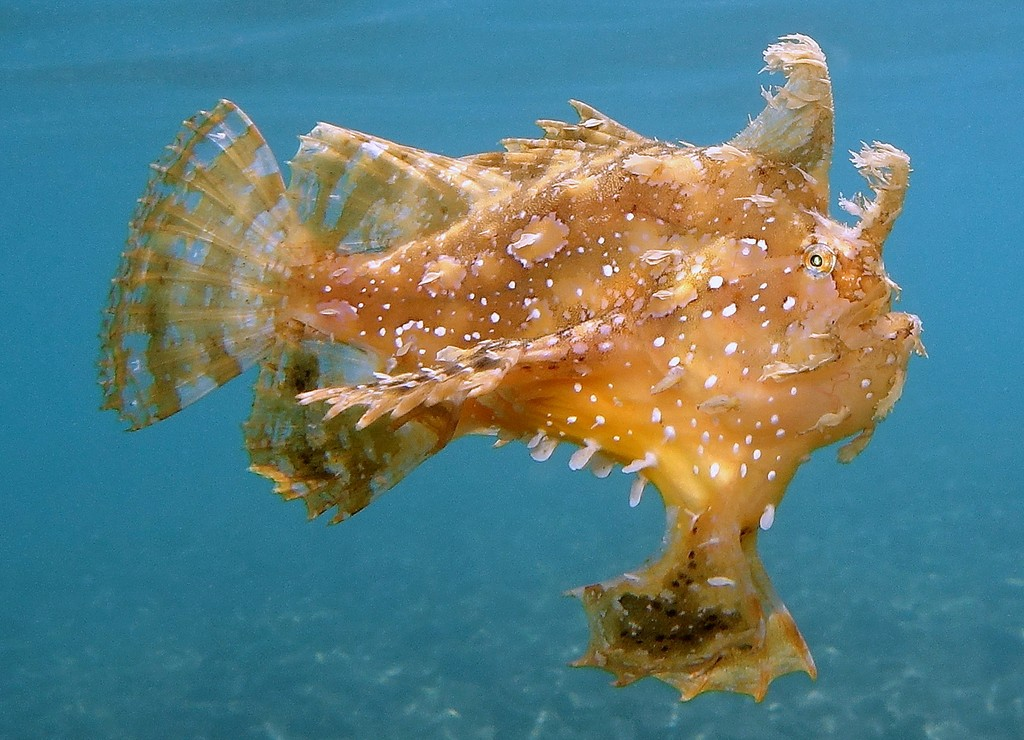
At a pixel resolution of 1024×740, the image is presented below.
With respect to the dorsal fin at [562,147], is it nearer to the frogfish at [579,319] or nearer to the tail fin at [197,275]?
the frogfish at [579,319]

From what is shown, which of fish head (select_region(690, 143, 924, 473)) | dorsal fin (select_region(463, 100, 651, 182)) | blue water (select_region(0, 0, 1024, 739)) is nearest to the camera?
fish head (select_region(690, 143, 924, 473))

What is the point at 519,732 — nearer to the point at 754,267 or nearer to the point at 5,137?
the point at 754,267

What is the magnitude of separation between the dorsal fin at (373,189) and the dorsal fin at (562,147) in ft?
0.20

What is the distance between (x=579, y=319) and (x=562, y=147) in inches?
27.6

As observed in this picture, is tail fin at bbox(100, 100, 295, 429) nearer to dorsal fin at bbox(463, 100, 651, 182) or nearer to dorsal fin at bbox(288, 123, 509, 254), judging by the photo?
dorsal fin at bbox(288, 123, 509, 254)

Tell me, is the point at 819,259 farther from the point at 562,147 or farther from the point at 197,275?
the point at 197,275

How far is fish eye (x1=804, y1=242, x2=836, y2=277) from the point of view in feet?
8.27

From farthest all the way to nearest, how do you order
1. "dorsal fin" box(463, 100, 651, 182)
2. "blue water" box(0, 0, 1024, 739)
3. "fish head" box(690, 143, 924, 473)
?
"blue water" box(0, 0, 1024, 739)
"dorsal fin" box(463, 100, 651, 182)
"fish head" box(690, 143, 924, 473)

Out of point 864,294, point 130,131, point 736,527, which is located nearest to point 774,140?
point 864,294

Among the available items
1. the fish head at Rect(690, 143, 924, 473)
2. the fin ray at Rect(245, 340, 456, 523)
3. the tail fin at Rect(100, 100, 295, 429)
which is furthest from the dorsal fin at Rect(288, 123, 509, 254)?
the fish head at Rect(690, 143, 924, 473)

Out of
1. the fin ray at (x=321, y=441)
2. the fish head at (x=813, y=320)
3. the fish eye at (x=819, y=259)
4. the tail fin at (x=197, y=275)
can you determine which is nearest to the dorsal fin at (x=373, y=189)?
the tail fin at (x=197, y=275)

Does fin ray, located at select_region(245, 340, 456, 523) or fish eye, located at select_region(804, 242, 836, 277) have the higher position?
fish eye, located at select_region(804, 242, 836, 277)

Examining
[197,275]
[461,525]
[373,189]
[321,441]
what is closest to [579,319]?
[373,189]

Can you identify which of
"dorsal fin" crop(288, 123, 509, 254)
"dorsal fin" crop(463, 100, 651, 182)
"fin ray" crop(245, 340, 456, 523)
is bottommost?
"fin ray" crop(245, 340, 456, 523)
